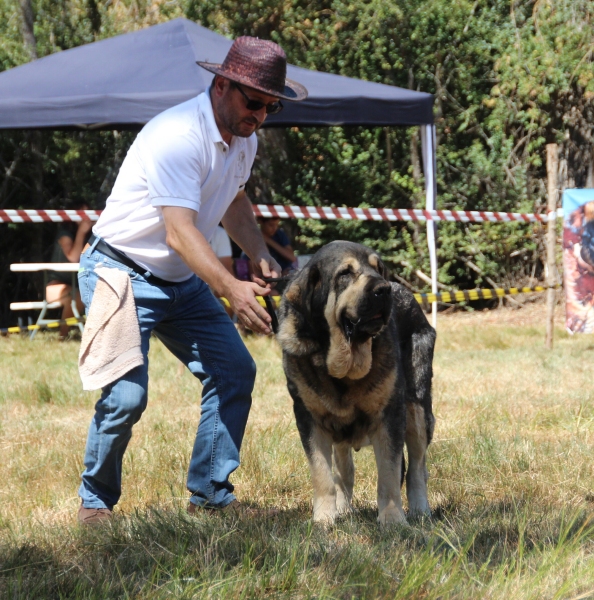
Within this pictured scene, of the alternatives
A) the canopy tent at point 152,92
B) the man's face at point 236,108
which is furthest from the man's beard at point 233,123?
the canopy tent at point 152,92

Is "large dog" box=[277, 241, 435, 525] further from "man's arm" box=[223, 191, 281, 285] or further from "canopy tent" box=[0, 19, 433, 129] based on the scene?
"canopy tent" box=[0, 19, 433, 129]

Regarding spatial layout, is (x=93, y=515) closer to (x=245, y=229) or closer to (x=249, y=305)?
(x=249, y=305)

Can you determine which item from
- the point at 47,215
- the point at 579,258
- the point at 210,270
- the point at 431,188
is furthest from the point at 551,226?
the point at 210,270

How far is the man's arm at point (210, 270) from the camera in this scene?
10.8 ft

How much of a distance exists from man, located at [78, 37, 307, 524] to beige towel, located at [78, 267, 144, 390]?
0.06 m

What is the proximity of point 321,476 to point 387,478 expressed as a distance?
11.3 inches

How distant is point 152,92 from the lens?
958 centimetres

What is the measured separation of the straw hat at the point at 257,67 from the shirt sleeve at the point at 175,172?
0.32 metres

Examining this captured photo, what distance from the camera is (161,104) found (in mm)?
9523

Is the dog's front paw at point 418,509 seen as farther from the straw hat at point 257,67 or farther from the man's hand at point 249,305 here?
the straw hat at point 257,67

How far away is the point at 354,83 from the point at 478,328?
130 inches

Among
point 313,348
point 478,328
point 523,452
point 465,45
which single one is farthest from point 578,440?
point 465,45

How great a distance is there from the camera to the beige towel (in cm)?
372

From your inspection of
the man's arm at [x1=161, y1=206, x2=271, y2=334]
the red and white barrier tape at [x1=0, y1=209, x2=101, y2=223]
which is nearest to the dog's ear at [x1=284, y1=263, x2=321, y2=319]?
the man's arm at [x1=161, y1=206, x2=271, y2=334]
